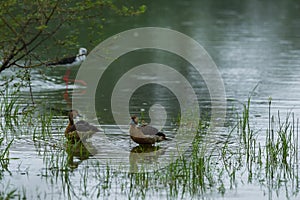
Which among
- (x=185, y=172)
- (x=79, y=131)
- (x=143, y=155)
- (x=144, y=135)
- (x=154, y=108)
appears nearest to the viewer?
(x=185, y=172)

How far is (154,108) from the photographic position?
45.7ft

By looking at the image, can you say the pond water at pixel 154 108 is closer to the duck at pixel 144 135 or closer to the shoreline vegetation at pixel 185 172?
the shoreline vegetation at pixel 185 172

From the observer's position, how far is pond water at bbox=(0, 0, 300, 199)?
880 centimetres

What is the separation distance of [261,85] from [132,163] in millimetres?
7298

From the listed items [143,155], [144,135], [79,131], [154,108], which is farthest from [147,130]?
[154,108]

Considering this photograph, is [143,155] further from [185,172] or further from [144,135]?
[185,172]

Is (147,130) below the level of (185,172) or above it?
above

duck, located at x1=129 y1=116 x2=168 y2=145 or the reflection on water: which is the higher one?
duck, located at x1=129 y1=116 x2=168 y2=145

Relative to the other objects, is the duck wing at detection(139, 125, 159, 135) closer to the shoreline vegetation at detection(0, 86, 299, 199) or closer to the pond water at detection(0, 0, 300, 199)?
the pond water at detection(0, 0, 300, 199)

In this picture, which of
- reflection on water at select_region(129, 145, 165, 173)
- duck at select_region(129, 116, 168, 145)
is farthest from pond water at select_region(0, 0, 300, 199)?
duck at select_region(129, 116, 168, 145)

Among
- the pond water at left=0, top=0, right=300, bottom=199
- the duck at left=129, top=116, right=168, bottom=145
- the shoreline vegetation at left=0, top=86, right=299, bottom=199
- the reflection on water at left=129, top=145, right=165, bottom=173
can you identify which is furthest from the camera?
the duck at left=129, top=116, right=168, bottom=145

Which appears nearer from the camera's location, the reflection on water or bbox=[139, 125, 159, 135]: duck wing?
the reflection on water

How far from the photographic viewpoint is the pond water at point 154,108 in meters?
8.80

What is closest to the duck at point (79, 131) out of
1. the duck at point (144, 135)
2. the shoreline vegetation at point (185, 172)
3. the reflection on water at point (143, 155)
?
the shoreline vegetation at point (185, 172)
